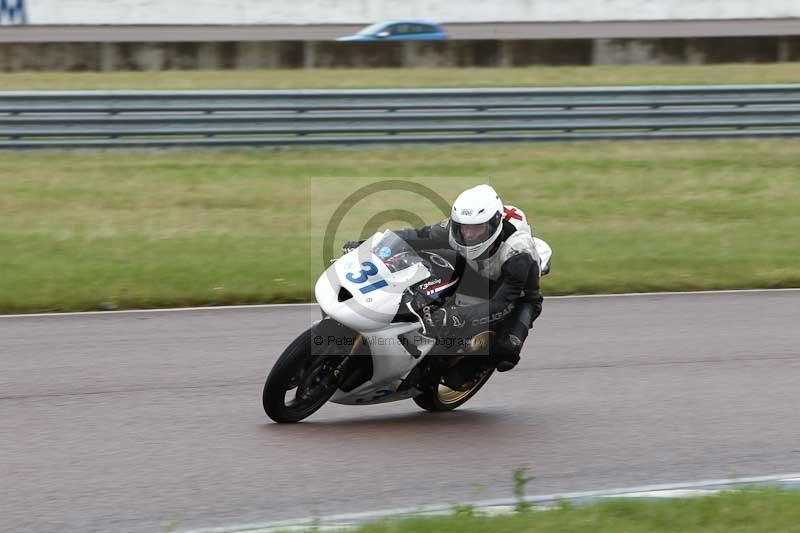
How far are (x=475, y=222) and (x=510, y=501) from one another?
180cm

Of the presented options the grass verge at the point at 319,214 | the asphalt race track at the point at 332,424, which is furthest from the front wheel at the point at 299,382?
the grass verge at the point at 319,214

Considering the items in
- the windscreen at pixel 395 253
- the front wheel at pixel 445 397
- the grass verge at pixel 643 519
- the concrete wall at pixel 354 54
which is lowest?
the front wheel at pixel 445 397

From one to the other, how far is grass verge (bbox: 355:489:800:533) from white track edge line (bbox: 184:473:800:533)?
311 mm

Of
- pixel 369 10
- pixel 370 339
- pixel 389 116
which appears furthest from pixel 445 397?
pixel 369 10

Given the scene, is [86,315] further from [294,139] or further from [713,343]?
[294,139]

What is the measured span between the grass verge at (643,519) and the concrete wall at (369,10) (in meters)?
36.1

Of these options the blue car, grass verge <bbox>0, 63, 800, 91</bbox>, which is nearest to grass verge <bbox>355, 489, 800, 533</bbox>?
grass verge <bbox>0, 63, 800, 91</bbox>

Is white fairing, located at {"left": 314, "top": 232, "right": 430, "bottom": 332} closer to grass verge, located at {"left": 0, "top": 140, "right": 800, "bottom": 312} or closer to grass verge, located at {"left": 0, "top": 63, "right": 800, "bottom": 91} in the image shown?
grass verge, located at {"left": 0, "top": 140, "right": 800, "bottom": 312}

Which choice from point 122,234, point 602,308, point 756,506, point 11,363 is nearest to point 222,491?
point 756,506

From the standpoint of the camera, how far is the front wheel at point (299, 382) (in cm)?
681

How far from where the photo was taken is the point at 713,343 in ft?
32.0

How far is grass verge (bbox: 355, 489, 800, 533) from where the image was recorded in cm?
511

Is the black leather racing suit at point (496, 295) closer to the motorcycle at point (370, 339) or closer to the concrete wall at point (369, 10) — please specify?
the motorcycle at point (370, 339)

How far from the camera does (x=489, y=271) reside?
7168 millimetres
